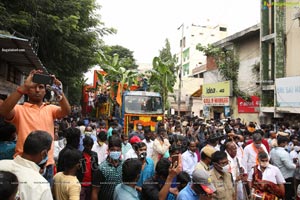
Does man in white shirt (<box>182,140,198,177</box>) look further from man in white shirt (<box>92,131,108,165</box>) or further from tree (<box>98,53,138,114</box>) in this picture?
tree (<box>98,53,138,114</box>)

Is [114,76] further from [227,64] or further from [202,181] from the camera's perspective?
[202,181]

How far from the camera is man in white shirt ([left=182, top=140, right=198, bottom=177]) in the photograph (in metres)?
5.48

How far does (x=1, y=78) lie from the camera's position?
9.79m

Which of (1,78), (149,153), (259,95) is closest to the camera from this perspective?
(149,153)

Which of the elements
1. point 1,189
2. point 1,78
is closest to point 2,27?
point 1,78

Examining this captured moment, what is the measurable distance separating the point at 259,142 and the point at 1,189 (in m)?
5.26

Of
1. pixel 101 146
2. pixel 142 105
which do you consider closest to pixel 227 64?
pixel 142 105

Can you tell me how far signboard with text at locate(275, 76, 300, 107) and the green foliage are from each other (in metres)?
4.83

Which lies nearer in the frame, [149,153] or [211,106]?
[149,153]

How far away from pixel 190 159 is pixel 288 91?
10.5m

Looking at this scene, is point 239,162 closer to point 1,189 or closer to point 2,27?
point 1,189

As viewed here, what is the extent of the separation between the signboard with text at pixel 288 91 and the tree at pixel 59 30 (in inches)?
343

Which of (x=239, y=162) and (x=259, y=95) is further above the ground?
(x=259, y=95)

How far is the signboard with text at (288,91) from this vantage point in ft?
44.2
